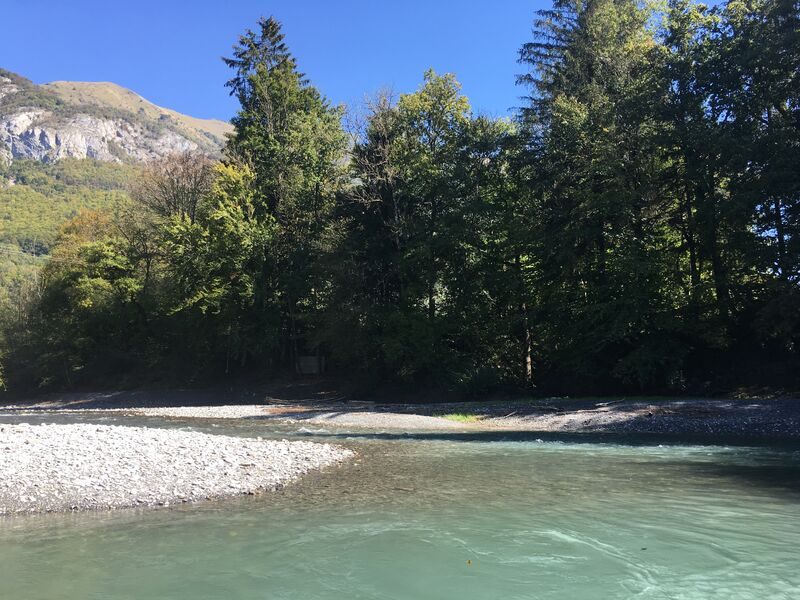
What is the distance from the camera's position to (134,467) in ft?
40.3

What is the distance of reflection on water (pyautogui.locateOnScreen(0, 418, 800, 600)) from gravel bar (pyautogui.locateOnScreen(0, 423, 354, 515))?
763mm

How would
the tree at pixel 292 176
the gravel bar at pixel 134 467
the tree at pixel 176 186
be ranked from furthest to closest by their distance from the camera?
the tree at pixel 176 186, the tree at pixel 292 176, the gravel bar at pixel 134 467

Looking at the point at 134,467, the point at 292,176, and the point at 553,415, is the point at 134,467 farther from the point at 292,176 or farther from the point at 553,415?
the point at 292,176

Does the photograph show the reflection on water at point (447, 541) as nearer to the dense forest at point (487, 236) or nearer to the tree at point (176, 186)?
the dense forest at point (487, 236)

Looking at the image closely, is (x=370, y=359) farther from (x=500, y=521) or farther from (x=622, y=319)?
(x=500, y=521)

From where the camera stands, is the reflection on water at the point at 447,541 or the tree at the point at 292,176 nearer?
the reflection on water at the point at 447,541

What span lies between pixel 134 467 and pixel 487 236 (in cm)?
2327

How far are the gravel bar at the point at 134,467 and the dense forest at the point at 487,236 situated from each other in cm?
1663

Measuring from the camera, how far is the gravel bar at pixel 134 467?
10.5 meters

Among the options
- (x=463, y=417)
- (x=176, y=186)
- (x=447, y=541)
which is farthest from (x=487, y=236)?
(x=447, y=541)

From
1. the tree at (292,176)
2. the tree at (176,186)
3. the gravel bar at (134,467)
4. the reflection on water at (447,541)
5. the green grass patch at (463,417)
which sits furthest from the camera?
the tree at (176,186)

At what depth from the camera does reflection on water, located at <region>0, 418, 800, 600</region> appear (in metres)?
6.57

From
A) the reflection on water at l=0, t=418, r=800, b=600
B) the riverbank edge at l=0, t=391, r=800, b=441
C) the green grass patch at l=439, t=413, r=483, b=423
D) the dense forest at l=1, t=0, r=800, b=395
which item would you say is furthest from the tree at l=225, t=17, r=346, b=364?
the reflection on water at l=0, t=418, r=800, b=600

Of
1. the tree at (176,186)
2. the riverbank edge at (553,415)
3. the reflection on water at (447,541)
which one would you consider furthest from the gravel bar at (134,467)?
the tree at (176,186)
